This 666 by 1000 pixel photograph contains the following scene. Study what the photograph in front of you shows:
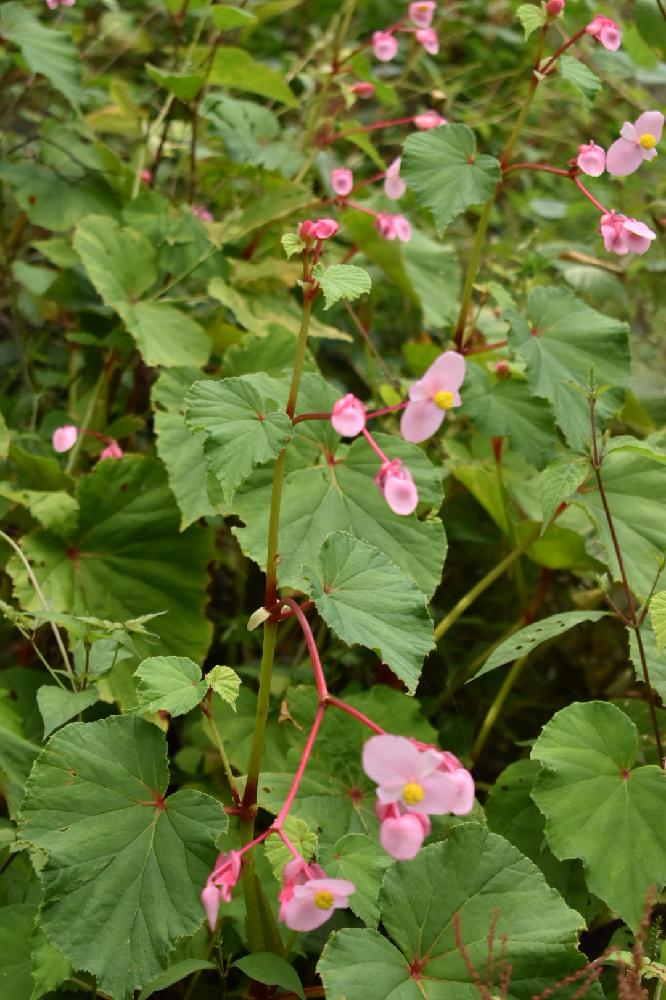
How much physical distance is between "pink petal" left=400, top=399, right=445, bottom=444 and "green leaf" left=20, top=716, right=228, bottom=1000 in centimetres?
39

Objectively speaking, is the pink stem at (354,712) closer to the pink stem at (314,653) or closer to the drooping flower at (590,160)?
the pink stem at (314,653)

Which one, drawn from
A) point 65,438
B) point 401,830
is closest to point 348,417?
point 401,830

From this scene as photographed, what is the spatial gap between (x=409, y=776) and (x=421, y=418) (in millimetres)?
360

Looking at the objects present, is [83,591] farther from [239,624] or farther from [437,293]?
[437,293]

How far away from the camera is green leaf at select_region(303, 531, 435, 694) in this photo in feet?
2.82

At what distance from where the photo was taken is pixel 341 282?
0.96 meters

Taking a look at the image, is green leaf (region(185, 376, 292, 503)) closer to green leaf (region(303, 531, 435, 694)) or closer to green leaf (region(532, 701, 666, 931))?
green leaf (region(303, 531, 435, 694))

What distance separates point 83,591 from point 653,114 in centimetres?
105

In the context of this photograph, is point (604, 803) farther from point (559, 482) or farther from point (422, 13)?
point (422, 13)

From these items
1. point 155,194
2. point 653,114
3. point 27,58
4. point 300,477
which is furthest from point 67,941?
point 27,58

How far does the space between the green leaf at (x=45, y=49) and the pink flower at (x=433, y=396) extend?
3.69ft

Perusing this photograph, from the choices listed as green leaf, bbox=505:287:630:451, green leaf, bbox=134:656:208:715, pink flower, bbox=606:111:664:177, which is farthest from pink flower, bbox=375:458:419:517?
pink flower, bbox=606:111:664:177

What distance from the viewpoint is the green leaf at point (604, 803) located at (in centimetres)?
101

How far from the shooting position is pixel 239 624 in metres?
1.65
